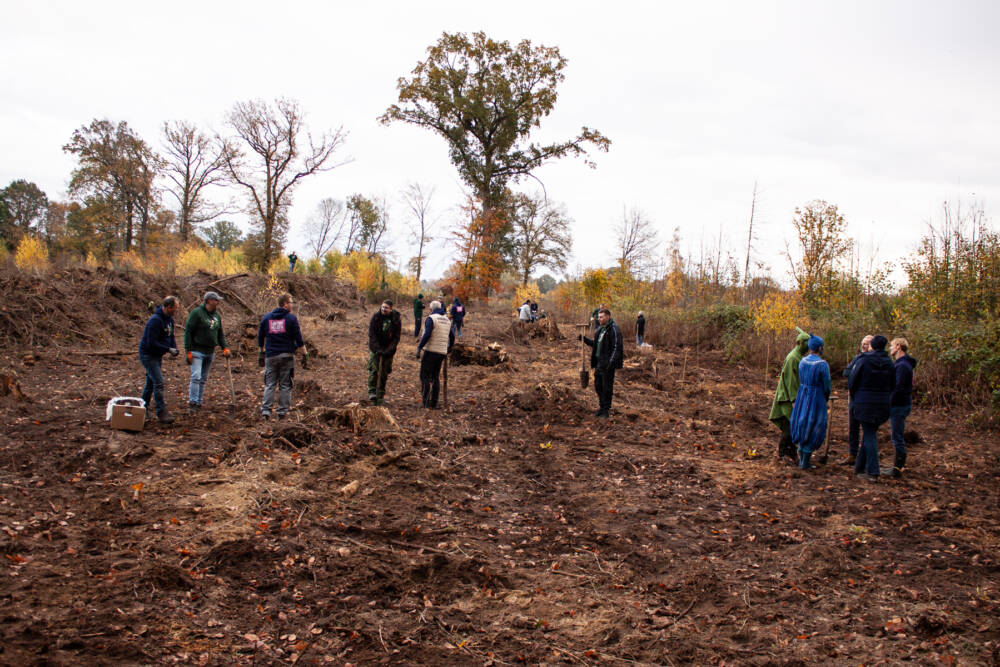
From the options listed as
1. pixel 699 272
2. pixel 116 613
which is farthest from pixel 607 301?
pixel 116 613

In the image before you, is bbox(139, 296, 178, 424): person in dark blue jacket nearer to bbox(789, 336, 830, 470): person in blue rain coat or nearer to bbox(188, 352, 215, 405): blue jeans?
bbox(188, 352, 215, 405): blue jeans

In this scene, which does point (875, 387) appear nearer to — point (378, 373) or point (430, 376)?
point (430, 376)

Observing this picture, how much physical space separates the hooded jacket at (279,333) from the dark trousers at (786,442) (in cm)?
685

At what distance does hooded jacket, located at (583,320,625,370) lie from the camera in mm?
9898

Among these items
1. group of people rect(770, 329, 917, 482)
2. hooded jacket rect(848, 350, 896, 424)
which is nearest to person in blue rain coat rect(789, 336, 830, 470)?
group of people rect(770, 329, 917, 482)

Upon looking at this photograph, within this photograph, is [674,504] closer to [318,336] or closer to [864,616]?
[864,616]

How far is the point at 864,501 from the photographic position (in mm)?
6602

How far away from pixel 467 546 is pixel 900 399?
5982 mm

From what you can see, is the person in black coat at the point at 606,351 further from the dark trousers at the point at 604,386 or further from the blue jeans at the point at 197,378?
the blue jeans at the point at 197,378

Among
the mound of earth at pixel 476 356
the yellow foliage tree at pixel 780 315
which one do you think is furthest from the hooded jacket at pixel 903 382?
the mound of earth at pixel 476 356

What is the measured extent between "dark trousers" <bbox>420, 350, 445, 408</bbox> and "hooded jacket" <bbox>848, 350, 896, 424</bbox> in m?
6.35

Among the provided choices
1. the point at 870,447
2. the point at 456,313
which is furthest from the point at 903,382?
the point at 456,313

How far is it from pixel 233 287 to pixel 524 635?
19.8 meters

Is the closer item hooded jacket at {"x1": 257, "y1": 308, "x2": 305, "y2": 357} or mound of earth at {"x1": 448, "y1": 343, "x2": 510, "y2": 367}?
hooded jacket at {"x1": 257, "y1": 308, "x2": 305, "y2": 357}
